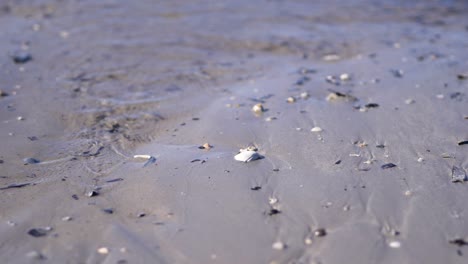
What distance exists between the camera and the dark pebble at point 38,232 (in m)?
2.97

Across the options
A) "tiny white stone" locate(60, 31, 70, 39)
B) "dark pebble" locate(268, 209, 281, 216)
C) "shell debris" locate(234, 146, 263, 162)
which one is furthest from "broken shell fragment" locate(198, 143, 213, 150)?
"tiny white stone" locate(60, 31, 70, 39)

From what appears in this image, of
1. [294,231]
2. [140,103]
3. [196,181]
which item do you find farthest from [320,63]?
[294,231]

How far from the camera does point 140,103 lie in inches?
196

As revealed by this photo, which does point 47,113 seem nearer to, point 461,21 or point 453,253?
point 453,253

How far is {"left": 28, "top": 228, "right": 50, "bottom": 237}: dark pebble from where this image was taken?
2971 millimetres

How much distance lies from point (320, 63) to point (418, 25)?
2319 mm

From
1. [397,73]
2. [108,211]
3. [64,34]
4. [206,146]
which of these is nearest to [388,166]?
[206,146]

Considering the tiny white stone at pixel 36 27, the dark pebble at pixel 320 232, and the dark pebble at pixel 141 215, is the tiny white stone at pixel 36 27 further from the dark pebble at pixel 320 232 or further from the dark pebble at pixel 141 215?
the dark pebble at pixel 320 232

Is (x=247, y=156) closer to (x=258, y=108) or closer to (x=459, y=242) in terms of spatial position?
(x=258, y=108)

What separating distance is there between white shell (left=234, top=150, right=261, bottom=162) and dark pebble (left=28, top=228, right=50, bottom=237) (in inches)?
53.6

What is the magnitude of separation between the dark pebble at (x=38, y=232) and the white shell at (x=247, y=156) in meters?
1.36

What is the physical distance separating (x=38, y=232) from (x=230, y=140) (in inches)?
64.0

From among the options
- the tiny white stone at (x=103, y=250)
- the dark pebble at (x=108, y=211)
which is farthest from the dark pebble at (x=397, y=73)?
the tiny white stone at (x=103, y=250)

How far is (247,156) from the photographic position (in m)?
3.70
